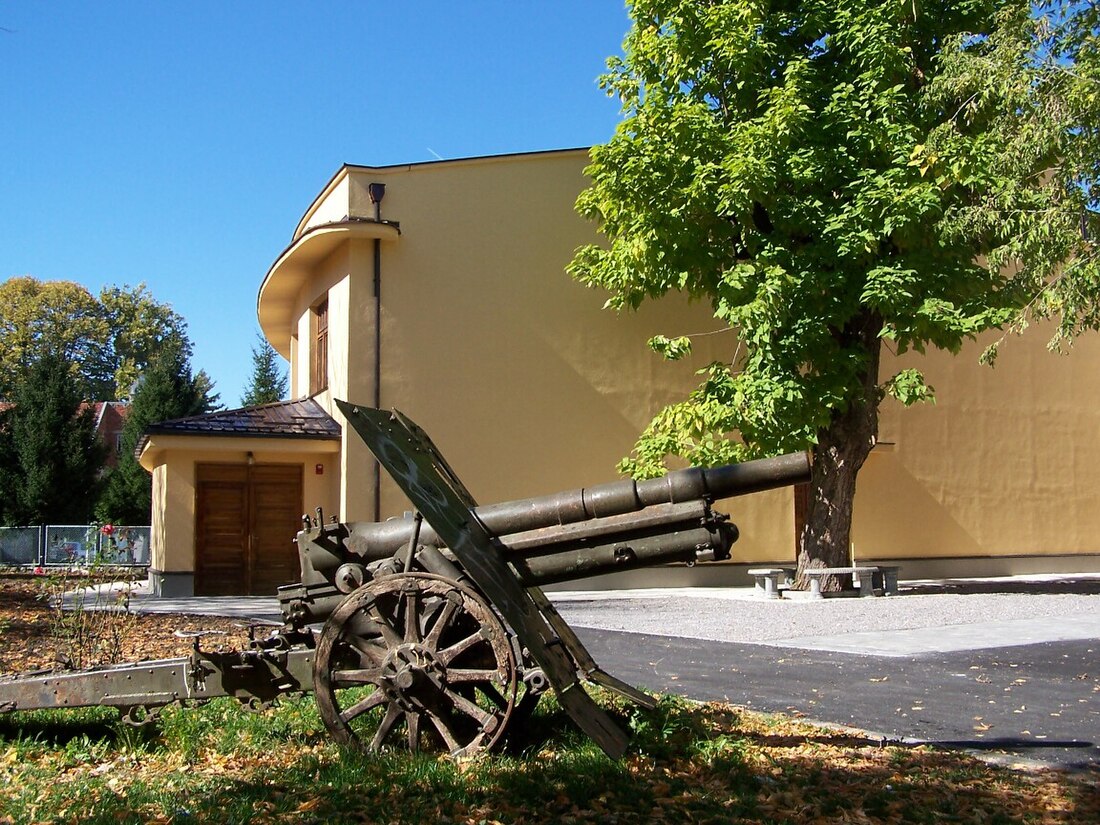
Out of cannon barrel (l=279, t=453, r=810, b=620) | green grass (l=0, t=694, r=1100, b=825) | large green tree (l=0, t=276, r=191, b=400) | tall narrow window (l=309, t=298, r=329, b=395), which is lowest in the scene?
green grass (l=0, t=694, r=1100, b=825)

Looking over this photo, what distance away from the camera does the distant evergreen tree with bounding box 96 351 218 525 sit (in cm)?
3572

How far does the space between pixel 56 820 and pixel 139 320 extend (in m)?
60.8

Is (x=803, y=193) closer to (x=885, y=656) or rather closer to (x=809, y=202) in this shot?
(x=809, y=202)

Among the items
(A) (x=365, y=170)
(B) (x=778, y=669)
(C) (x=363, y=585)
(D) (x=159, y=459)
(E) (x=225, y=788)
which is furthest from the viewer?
(D) (x=159, y=459)

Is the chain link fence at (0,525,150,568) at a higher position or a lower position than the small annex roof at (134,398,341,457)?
lower

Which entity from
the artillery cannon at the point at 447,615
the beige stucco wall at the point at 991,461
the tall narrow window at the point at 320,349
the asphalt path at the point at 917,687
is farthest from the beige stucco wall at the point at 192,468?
the artillery cannon at the point at 447,615

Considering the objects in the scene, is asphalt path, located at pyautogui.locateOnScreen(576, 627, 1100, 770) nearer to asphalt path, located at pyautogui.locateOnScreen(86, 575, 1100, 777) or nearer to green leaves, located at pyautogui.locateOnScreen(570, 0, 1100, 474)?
asphalt path, located at pyautogui.locateOnScreen(86, 575, 1100, 777)

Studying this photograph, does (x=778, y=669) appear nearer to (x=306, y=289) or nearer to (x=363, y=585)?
(x=363, y=585)

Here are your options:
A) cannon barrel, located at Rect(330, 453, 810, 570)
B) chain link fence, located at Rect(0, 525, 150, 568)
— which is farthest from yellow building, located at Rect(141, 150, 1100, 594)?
cannon barrel, located at Rect(330, 453, 810, 570)

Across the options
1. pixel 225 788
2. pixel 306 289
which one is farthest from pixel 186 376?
pixel 225 788

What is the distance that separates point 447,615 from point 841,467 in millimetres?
13013

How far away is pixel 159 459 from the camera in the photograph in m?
20.3

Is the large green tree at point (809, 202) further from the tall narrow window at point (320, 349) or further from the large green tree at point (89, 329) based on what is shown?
the large green tree at point (89, 329)

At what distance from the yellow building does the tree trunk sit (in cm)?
297
